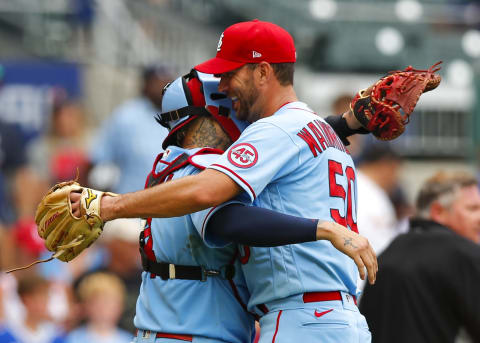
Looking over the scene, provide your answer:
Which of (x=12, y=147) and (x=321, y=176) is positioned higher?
(x=321, y=176)

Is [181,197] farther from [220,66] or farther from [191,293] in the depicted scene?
[220,66]

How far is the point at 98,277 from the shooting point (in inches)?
278

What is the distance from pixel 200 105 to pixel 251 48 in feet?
1.14

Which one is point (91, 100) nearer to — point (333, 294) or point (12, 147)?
point (12, 147)

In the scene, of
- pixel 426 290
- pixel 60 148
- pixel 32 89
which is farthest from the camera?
pixel 32 89

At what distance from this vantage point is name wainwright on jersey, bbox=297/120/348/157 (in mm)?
3715

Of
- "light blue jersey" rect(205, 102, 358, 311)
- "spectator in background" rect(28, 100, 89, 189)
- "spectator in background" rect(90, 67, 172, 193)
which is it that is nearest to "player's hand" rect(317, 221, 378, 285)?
"light blue jersey" rect(205, 102, 358, 311)

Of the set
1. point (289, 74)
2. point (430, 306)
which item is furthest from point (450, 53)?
point (289, 74)

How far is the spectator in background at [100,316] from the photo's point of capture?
6758 mm

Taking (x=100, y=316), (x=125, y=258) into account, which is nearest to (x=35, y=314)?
(x=100, y=316)

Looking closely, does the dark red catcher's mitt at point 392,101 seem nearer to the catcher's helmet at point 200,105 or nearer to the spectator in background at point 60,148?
the catcher's helmet at point 200,105

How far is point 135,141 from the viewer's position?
24.4ft

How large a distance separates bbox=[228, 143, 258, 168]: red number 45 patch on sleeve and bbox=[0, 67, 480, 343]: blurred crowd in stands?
201 cm

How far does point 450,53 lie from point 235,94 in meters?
11.9
